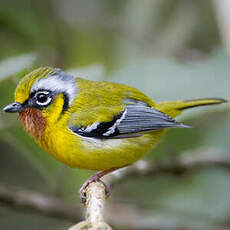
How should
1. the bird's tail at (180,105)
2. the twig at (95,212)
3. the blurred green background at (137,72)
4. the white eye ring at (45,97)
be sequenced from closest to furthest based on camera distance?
the twig at (95,212) < the white eye ring at (45,97) < the bird's tail at (180,105) < the blurred green background at (137,72)

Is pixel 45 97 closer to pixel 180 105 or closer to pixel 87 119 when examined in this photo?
pixel 87 119

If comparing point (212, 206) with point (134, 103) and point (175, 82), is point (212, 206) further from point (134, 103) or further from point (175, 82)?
point (134, 103)

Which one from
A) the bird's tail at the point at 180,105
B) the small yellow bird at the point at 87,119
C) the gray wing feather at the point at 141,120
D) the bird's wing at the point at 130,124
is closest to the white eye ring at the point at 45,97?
the small yellow bird at the point at 87,119

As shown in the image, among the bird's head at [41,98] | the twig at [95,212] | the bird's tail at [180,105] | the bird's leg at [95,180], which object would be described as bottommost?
the twig at [95,212]

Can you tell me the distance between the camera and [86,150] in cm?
337

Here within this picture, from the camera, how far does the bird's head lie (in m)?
3.22

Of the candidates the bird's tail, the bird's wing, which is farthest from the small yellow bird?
Result: the bird's tail

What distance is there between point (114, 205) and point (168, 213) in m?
0.62

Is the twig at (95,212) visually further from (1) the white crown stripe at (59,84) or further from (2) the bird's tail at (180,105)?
(2) the bird's tail at (180,105)

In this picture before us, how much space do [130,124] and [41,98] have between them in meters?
0.77

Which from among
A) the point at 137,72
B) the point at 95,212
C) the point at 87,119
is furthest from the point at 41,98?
the point at 137,72

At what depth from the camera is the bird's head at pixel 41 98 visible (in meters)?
3.22

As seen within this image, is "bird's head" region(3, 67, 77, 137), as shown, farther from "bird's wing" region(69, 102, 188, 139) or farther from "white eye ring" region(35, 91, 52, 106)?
"bird's wing" region(69, 102, 188, 139)

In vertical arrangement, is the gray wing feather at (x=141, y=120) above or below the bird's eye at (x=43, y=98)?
above
